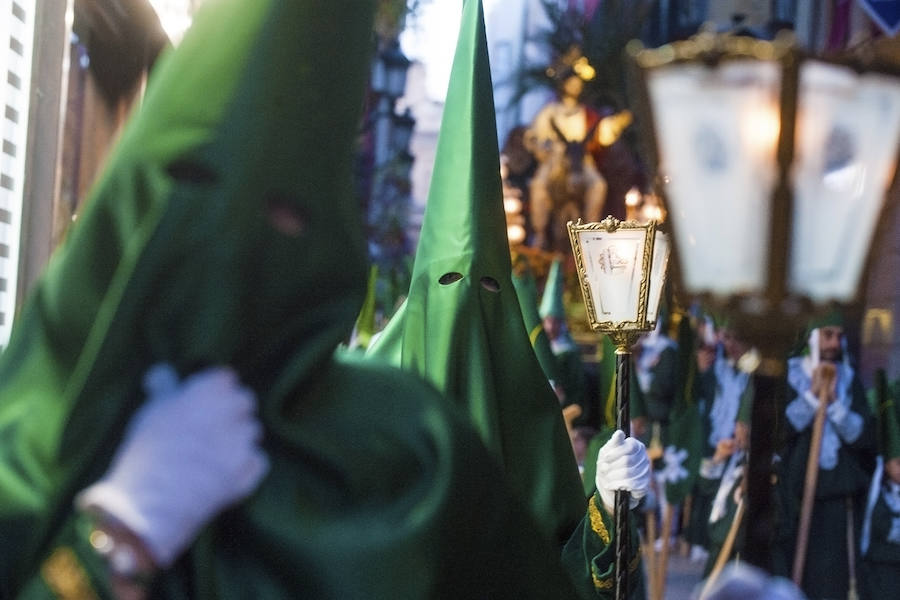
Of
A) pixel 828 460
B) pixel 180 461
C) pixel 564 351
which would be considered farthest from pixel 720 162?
pixel 564 351

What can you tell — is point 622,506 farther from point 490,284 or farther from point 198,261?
point 198,261

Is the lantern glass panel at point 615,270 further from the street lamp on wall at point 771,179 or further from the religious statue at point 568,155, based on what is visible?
the religious statue at point 568,155

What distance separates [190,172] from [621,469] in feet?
7.03

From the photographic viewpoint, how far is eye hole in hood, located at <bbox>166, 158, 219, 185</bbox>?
173 centimetres

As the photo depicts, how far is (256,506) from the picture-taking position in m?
1.74

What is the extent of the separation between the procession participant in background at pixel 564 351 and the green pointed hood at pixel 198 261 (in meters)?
6.88

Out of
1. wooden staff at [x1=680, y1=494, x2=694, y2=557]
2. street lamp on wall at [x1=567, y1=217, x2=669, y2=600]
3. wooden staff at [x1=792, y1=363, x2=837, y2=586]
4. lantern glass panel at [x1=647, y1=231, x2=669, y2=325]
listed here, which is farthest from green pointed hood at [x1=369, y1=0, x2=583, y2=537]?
wooden staff at [x1=680, y1=494, x2=694, y2=557]

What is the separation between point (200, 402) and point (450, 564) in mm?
447

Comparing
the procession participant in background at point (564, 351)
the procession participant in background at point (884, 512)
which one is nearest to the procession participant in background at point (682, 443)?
the procession participant in background at point (564, 351)

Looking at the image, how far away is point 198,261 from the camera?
1720 mm

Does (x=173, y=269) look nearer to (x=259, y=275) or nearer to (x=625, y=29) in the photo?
(x=259, y=275)

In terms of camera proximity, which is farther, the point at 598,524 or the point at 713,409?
the point at 713,409

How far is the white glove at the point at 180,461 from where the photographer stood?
160cm

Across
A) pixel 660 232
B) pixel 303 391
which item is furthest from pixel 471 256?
pixel 303 391
